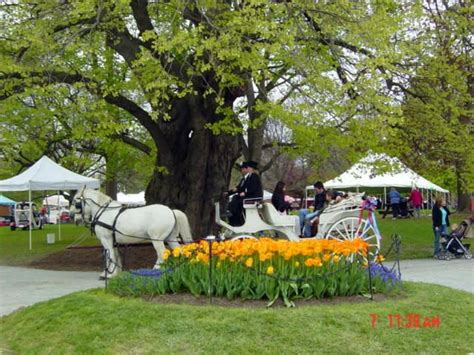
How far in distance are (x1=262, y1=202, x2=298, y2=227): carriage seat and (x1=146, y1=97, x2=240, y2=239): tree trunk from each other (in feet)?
14.6

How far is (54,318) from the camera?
8242mm

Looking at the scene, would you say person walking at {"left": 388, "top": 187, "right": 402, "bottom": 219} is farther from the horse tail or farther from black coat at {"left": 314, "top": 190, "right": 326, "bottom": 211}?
the horse tail

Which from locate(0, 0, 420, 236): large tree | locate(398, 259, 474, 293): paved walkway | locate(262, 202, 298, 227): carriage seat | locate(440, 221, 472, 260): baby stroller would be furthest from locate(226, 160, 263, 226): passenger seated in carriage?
locate(440, 221, 472, 260): baby stroller

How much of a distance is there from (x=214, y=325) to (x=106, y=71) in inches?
558

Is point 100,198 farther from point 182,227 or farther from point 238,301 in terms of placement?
point 238,301

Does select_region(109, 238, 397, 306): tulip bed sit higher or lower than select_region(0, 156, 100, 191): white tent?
lower

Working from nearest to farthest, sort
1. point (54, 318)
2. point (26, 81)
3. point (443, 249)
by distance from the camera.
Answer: point (54, 318) → point (26, 81) → point (443, 249)

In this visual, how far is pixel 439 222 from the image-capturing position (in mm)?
19312

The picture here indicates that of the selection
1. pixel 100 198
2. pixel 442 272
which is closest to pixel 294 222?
pixel 442 272

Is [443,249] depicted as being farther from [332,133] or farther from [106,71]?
[106,71]

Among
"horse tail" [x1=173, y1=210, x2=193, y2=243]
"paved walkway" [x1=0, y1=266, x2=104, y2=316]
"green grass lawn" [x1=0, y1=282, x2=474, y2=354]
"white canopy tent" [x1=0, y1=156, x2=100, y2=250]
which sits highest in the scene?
"white canopy tent" [x1=0, y1=156, x2=100, y2=250]

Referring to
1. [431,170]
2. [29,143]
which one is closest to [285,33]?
[431,170]

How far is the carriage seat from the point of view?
13484 mm
